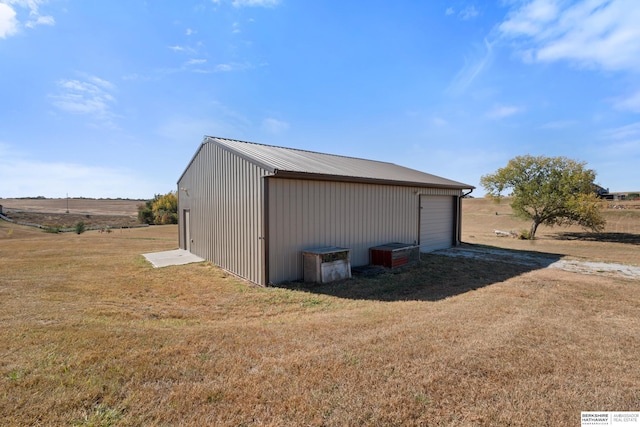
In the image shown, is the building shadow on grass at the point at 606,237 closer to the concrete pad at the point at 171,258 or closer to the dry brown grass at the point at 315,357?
the dry brown grass at the point at 315,357

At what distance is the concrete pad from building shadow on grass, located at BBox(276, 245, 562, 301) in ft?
15.6

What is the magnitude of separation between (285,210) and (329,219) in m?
1.41

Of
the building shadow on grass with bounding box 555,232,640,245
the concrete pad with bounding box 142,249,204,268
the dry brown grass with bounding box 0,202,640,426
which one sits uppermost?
the dry brown grass with bounding box 0,202,640,426

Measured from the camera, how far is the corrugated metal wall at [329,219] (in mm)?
7141

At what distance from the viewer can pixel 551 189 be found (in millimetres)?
17594

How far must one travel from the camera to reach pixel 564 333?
4.00 m

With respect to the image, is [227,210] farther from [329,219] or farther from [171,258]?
[171,258]

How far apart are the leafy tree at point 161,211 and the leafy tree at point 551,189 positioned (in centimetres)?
2724

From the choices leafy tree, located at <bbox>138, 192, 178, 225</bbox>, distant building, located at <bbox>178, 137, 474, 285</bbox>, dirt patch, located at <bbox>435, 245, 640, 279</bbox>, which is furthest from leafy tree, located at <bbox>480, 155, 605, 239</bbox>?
leafy tree, located at <bbox>138, 192, 178, 225</bbox>

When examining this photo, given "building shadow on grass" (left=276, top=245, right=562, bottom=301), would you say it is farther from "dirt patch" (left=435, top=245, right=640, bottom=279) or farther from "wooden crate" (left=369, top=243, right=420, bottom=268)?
"wooden crate" (left=369, top=243, right=420, bottom=268)

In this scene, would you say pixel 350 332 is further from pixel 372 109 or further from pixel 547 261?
pixel 372 109

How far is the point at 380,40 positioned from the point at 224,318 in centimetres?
970

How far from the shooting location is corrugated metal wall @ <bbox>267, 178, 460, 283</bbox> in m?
7.14

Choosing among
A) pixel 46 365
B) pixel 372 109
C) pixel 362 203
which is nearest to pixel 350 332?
pixel 46 365
